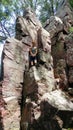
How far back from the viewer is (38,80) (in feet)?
50.6

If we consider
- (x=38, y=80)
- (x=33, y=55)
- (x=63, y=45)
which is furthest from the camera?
(x=63, y=45)

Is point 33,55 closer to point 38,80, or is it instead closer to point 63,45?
→ point 38,80

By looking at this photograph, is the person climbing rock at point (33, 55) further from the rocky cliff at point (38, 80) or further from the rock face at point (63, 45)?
the rock face at point (63, 45)

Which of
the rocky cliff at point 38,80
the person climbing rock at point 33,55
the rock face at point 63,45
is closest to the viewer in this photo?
the rocky cliff at point 38,80

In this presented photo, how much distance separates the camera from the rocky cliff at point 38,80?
13547mm

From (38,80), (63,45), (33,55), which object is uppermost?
(63,45)

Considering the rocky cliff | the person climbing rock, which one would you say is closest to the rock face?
the rocky cliff

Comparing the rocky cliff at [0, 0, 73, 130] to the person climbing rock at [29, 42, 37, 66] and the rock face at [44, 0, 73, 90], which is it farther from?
the person climbing rock at [29, 42, 37, 66]

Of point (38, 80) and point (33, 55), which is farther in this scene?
point (33, 55)

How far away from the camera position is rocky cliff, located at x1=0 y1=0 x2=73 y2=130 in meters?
13.5

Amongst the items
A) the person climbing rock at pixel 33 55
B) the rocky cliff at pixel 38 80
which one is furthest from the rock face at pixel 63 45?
the person climbing rock at pixel 33 55

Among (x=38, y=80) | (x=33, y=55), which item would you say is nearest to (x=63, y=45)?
(x=33, y=55)

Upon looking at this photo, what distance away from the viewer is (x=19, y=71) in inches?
656

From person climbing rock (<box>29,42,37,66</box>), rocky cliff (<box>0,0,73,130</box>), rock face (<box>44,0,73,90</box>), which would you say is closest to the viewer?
rocky cliff (<box>0,0,73,130</box>)
